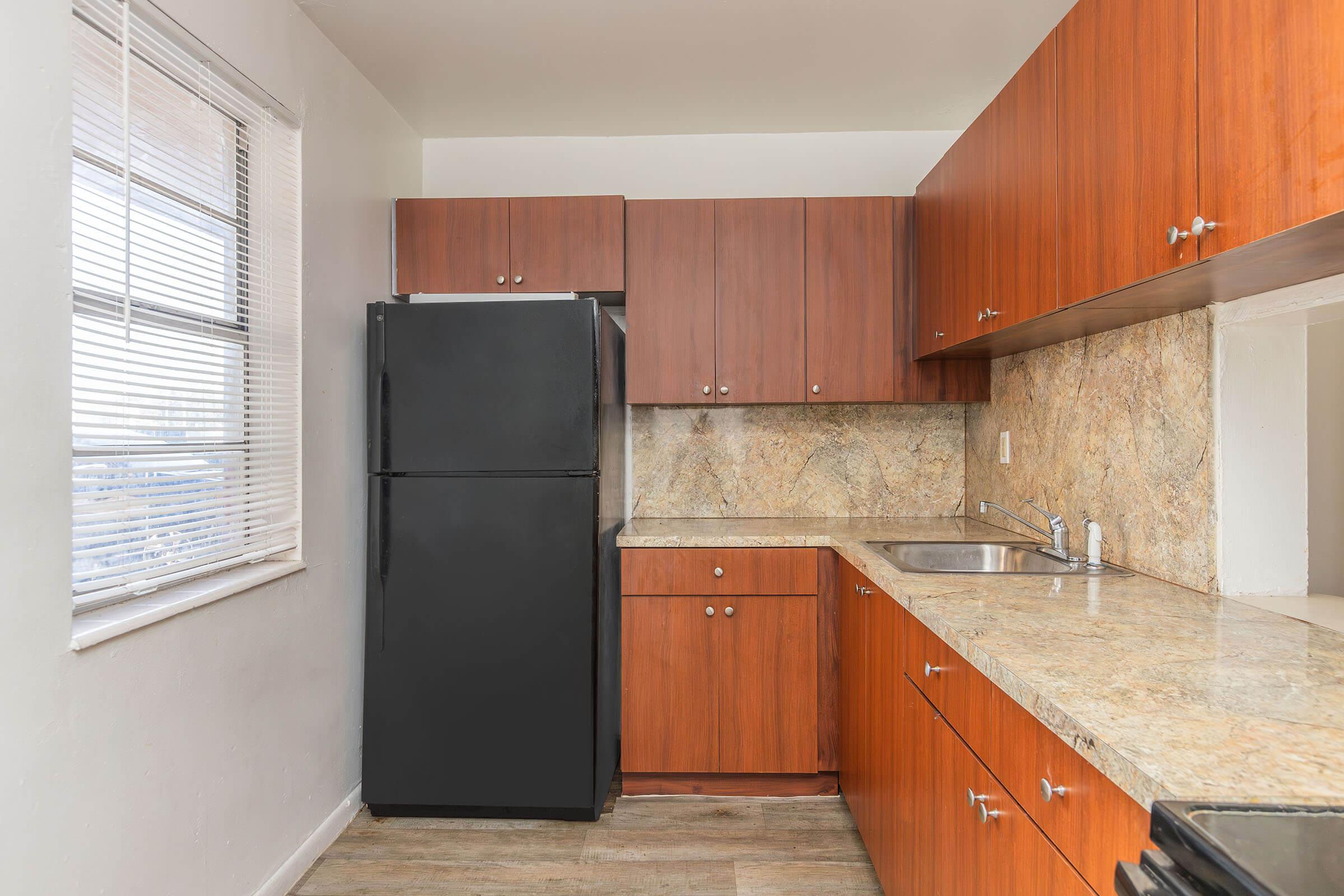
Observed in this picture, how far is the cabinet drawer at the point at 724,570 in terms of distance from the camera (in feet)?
8.09

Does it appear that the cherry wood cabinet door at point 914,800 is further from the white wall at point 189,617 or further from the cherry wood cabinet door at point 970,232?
the white wall at point 189,617

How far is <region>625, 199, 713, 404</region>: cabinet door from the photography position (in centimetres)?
275

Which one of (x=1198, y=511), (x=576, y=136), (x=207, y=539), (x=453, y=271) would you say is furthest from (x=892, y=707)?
(x=576, y=136)

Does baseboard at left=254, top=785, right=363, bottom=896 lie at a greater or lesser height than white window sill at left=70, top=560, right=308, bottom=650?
lesser

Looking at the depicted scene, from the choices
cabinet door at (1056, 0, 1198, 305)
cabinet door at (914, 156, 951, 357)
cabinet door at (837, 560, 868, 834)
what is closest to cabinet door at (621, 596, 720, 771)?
cabinet door at (837, 560, 868, 834)

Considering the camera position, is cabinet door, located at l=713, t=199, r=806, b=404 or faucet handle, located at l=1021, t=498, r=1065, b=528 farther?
cabinet door, located at l=713, t=199, r=806, b=404

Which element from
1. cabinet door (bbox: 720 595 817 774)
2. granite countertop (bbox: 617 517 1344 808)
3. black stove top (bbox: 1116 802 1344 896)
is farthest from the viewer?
cabinet door (bbox: 720 595 817 774)

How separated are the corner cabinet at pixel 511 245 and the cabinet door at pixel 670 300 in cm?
8

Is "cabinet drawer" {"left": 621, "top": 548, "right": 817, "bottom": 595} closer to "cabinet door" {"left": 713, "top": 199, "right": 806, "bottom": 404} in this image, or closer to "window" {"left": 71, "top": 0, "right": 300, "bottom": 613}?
"cabinet door" {"left": 713, "top": 199, "right": 806, "bottom": 404}

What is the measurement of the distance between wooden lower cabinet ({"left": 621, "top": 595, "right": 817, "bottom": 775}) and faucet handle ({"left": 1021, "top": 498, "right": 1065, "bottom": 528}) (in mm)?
770

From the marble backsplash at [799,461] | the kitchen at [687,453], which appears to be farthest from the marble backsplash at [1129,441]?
the marble backsplash at [799,461]

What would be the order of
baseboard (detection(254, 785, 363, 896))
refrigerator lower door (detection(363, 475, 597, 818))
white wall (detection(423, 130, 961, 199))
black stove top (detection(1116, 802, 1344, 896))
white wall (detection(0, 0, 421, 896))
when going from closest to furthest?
black stove top (detection(1116, 802, 1344, 896)) < white wall (detection(0, 0, 421, 896)) < baseboard (detection(254, 785, 363, 896)) < refrigerator lower door (detection(363, 475, 597, 818)) < white wall (detection(423, 130, 961, 199))

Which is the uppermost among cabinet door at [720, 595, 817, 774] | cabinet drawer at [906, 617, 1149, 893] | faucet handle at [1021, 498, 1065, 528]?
faucet handle at [1021, 498, 1065, 528]

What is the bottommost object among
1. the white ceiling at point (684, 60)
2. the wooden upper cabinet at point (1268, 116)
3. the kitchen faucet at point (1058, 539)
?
the kitchen faucet at point (1058, 539)
